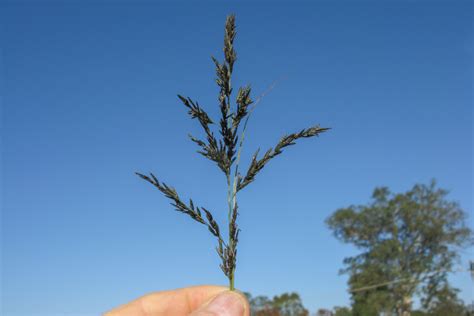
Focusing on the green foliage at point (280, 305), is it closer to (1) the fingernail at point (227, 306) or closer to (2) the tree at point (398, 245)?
(2) the tree at point (398, 245)

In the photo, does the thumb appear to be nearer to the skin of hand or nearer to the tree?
the skin of hand

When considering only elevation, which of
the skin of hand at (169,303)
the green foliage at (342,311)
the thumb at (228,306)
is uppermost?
the green foliage at (342,311)

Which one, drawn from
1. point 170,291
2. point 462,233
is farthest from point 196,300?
point 462,233

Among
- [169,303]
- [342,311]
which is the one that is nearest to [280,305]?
[342,311]

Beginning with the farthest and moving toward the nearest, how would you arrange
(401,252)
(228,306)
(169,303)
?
(401,252)
(169,303)
(228,306)

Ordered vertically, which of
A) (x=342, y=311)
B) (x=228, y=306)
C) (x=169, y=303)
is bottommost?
(x=228, y=306)

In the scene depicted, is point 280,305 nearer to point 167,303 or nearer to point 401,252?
point 401,252

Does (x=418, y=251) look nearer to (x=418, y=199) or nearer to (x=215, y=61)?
(x=418, y=199)

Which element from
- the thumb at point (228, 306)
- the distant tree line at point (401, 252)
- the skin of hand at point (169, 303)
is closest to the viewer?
the thumb at point (228, 306)

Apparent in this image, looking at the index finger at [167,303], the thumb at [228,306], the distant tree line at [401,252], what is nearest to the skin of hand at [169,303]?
the index finger at [167,303]
